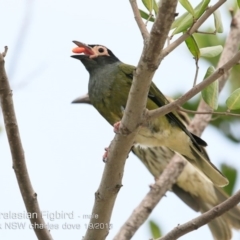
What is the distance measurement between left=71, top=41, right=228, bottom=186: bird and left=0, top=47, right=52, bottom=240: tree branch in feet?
4.58

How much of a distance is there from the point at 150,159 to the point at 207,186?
1.93ft

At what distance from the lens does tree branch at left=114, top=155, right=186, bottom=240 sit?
4.26 m

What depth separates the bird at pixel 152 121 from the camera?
4.32 metres

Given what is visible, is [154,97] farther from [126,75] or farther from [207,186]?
[207,186]

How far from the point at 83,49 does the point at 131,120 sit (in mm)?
1988

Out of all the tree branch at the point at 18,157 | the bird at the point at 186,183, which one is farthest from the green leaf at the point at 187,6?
the bird at the point at 186,183

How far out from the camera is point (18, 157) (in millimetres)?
2814

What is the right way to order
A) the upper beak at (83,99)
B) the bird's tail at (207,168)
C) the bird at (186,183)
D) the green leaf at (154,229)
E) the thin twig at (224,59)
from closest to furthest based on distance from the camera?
the bird's tail at (207,168) < the green leaf at (154,229) < the thin twig at (224,59) < the bird at (186,183) < the upper beak at (83,99)

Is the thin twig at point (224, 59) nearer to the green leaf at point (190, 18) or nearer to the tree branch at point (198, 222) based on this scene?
the tree branch at point (198, 222)

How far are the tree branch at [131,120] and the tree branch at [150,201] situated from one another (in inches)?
41.0

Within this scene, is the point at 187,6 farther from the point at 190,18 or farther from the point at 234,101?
the point at 234,101

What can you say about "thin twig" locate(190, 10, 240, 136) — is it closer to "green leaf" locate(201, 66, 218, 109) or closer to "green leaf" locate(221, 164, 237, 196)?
"green leaf" locate(221, 164, 237, 196)

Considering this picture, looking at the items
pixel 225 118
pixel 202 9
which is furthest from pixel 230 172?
pixel 202 9

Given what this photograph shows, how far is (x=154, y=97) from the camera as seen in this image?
170 inches
